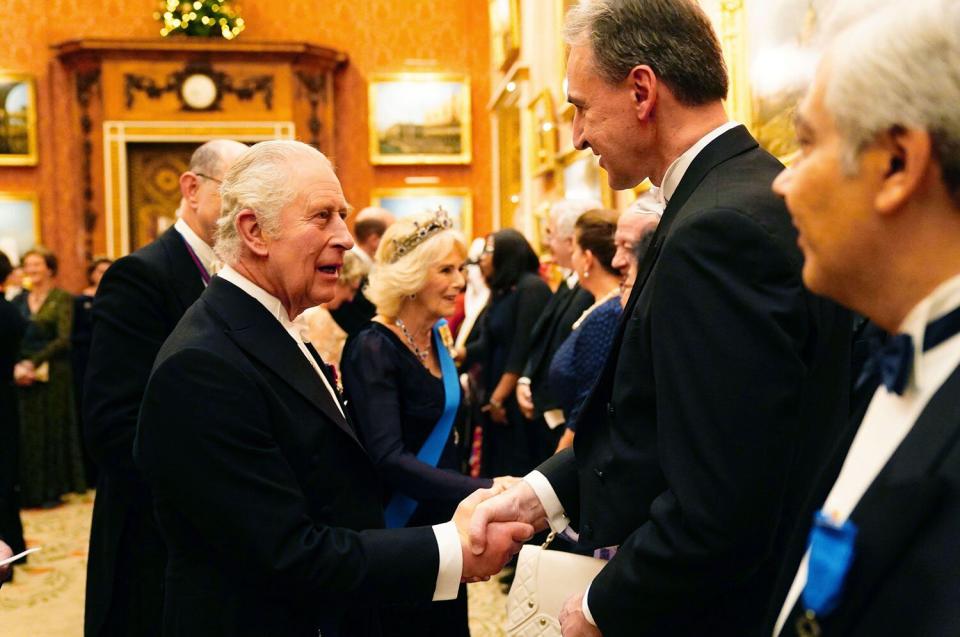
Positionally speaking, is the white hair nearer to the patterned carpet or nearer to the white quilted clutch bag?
the white quilted clutch bag

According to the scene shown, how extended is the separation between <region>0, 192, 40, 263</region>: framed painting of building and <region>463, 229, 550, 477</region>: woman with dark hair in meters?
9.11

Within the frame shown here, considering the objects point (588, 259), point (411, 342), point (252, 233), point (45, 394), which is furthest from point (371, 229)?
point (252, 233)

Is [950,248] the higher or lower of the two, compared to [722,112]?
lower

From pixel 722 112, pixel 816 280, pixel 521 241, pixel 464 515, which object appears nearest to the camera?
pixel 816 280

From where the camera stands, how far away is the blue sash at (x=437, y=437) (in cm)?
345

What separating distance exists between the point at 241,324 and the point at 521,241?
4443mm

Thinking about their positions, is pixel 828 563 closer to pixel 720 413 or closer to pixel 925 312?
pixel 925 312

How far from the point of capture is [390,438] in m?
3.36

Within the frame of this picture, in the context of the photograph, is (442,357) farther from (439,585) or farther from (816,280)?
(816,280)

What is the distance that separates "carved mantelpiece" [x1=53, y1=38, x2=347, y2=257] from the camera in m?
13.0

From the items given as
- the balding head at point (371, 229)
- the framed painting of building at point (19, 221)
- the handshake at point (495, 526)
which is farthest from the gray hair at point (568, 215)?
the framed painting of building at point (19, 221)

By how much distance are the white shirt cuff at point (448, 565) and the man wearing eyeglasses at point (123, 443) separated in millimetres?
1207

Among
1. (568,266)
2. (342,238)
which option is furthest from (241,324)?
(568,266)

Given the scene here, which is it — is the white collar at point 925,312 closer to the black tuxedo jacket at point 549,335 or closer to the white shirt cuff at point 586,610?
the white shirt cuff at point 586,610
